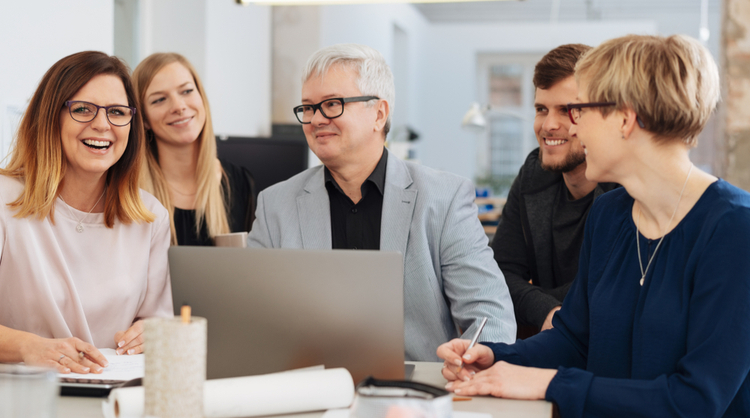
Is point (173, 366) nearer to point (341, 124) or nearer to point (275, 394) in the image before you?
point (275, 394)

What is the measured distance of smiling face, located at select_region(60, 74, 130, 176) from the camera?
176 centimetres

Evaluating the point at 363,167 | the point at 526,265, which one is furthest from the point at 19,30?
the point at 526,265

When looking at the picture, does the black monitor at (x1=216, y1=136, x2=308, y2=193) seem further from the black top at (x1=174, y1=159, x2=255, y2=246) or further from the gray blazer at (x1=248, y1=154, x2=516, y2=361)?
the gray blazer at (x1=248, y1=154, x2=516, y2=361)

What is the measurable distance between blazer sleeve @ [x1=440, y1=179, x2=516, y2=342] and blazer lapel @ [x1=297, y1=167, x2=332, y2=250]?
0.33 metres

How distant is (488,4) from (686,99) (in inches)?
335

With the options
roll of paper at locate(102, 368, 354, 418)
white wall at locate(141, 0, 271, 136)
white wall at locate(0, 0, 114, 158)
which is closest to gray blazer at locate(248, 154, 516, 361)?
roll of paper at locate(102, 368, 354, 418)

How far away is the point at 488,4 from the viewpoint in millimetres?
9281

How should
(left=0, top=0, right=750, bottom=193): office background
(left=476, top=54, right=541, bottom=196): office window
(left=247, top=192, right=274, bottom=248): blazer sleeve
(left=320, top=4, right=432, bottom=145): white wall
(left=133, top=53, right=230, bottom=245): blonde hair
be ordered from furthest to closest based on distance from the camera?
(left=476, top=54, right=541, bottom=196): office window, (left=320, top=4, right=432, bottom=145): white wall, (left=0, top=0, right=750, bottom=193): office background, (left=133, top=53, right=230, bottom=245): blonde hair, (left=247, top=192, right=274, bottom=248): blazer sleeve

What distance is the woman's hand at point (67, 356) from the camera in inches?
52.0

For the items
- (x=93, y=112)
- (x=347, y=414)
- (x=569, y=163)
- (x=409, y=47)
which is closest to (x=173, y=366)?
(x=347, y=414)

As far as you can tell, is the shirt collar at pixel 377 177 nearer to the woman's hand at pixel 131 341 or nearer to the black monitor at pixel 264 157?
the woman's hand at pixel 131 341

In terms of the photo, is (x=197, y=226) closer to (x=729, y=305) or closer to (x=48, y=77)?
(x=48, y=77)

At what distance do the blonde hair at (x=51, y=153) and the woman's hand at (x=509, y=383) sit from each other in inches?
39.9

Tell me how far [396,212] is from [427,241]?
12 cm
